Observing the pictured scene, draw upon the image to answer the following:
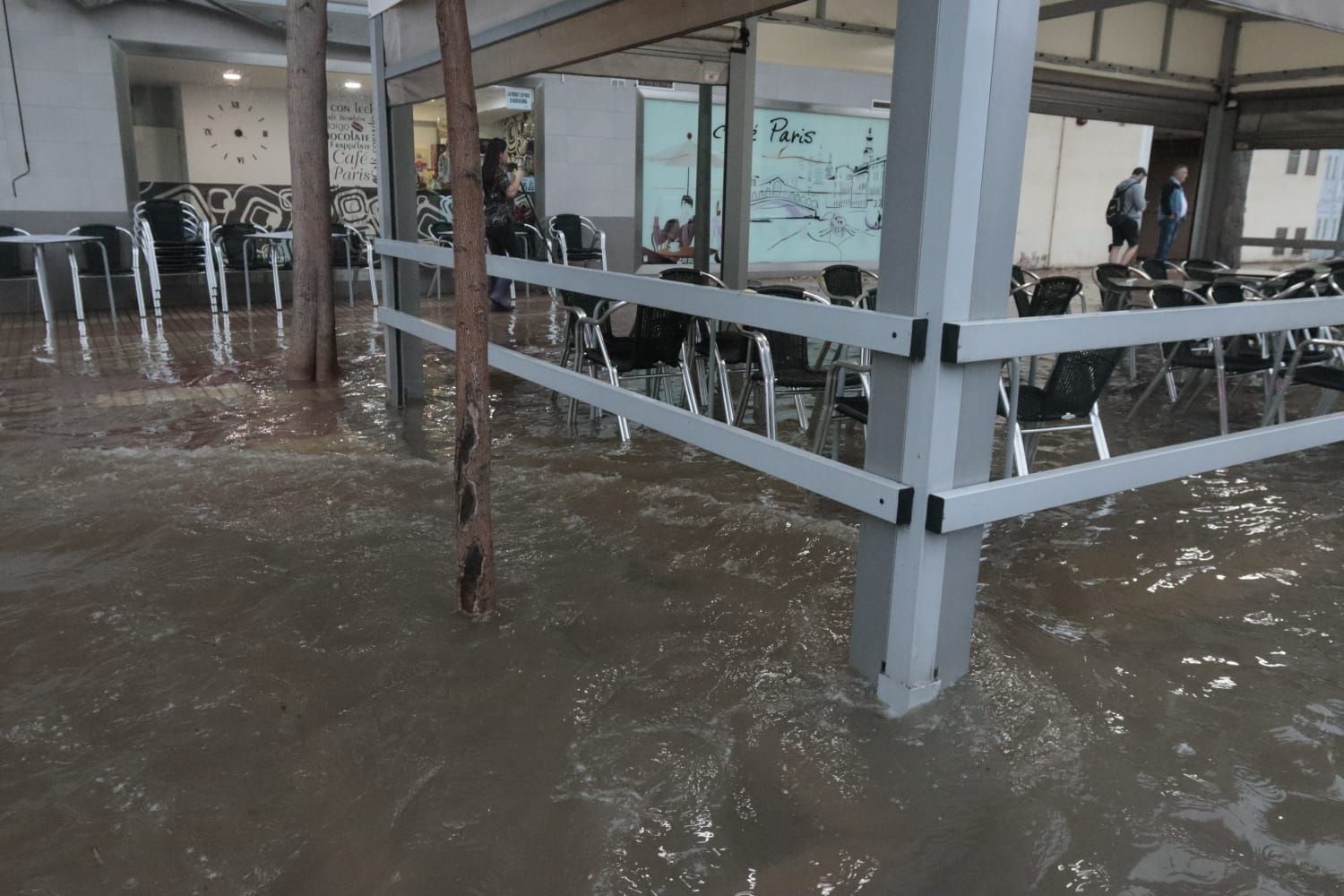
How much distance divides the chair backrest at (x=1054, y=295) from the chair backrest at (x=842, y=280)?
3.81 feet

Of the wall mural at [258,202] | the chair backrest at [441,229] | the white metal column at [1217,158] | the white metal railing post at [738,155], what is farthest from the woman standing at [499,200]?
the white metal column at [1217,158]

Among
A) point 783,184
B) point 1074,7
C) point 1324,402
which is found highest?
point 1074,7

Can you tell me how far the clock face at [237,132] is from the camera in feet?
38.8

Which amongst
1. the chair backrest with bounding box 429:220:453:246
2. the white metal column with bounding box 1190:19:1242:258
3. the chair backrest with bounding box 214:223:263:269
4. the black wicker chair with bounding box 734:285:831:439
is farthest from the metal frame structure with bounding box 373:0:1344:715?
the chair backrest with bounding box 429:220:453:246

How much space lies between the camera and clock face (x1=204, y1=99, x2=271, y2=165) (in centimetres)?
1181

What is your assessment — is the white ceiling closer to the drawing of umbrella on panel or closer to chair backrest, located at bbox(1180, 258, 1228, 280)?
the drawing of umbrella on panel

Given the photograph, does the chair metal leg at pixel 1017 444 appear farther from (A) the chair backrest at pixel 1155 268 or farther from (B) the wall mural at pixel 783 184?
(B) the wall mural at pixel 783 184

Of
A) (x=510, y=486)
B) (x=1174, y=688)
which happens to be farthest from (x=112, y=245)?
(x=1174, y=688)

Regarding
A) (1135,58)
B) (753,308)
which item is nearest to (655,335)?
(753,308)

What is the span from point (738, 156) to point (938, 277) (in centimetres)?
495

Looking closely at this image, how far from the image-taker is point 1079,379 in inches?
148

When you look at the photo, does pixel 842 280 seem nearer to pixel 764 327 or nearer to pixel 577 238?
pixel 764 327

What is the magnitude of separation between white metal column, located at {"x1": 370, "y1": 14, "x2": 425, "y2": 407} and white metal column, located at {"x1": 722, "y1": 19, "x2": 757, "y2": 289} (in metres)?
2.27

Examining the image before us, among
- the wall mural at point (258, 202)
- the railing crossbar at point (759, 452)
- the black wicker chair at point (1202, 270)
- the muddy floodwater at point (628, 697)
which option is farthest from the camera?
the wall mural at point (258, 202)
